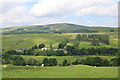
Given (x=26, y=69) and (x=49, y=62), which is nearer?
(x=26, y=69)

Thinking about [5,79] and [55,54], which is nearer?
[5,79]

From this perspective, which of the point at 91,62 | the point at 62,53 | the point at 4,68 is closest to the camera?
the point at 4,68

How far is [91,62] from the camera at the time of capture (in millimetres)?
84188

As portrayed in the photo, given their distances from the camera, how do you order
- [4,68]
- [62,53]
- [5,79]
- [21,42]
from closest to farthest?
[5,79] → [4,68] → [62,53] → [21,42]

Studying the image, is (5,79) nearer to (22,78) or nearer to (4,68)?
(22,78)

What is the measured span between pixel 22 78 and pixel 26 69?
8526mm

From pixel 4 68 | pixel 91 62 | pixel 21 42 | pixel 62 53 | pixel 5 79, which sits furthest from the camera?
pixel 21 42

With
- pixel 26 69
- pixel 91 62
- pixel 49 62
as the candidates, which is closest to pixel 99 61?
pixel 91 62

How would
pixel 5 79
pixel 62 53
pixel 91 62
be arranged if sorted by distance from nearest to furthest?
pixel 5 79 < pixel 91 62 < pixel 62 53

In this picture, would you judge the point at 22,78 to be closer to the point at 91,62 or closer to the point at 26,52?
the point at 91,62

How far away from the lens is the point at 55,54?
125 m

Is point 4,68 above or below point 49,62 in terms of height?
above

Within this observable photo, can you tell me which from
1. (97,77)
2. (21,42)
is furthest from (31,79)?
(21,42)

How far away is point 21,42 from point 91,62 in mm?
119487
